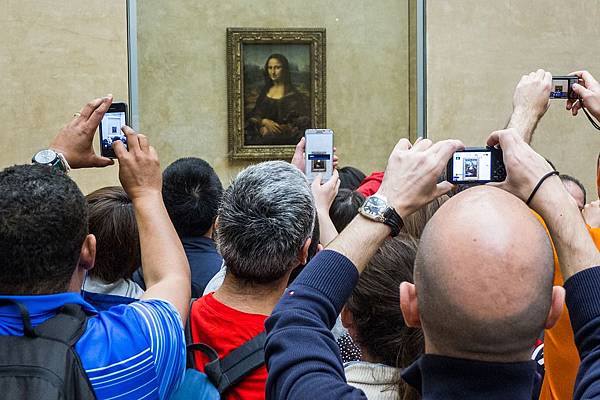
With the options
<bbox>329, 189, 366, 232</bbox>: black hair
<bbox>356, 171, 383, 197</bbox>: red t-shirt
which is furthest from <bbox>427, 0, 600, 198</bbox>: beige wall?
<bbox>329, 189, 366, 232</bbox>: black hair

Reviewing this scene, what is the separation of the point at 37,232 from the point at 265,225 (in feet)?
2.82

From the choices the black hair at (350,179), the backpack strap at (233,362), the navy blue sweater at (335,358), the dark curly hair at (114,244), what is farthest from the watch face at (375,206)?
the black hair at (350,179)

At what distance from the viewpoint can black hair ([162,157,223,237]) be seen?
486 cm

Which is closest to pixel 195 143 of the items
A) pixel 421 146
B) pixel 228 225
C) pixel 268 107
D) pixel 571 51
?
pixel 268 107

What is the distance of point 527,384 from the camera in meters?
1.70

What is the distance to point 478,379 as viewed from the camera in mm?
1673

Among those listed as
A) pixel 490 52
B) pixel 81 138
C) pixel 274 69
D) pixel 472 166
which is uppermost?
pixel 490 52

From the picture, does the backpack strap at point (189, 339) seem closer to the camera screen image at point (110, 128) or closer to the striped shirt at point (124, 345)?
the striped shirt at point (124, 345)

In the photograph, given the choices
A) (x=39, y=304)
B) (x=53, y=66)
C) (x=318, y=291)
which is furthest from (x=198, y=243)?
(x=53, y=66)

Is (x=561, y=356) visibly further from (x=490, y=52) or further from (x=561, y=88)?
(x=490, y=52)

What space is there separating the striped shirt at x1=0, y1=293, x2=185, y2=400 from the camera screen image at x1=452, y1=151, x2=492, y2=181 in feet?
3.17

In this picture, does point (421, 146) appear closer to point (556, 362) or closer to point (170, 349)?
point (170, 349)

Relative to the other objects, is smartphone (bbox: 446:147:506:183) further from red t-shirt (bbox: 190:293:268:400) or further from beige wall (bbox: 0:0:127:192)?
beige wall (bbox: 0:0:127:192)

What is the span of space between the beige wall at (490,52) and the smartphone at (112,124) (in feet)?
27.0
